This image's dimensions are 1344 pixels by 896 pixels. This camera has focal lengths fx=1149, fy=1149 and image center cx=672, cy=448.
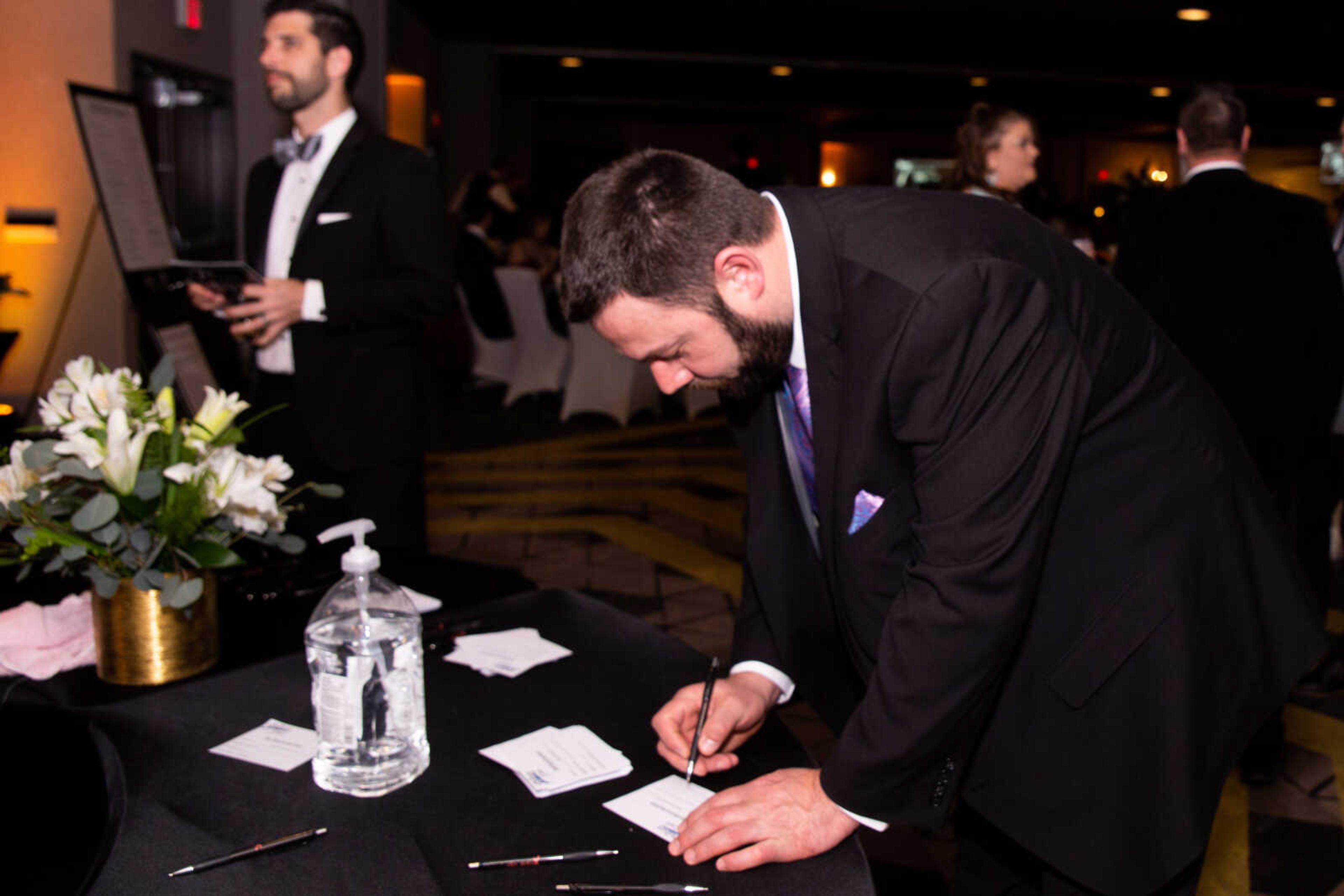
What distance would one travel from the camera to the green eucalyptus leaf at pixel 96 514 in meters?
1.37

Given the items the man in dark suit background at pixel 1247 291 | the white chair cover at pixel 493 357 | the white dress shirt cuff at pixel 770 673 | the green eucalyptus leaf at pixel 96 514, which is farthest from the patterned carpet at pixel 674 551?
the green eucalyptus leaf at pixel 96 514

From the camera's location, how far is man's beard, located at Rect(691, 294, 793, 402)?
125cm

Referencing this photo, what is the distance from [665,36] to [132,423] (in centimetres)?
1124

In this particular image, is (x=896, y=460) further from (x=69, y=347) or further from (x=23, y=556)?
(x=69, y=347)

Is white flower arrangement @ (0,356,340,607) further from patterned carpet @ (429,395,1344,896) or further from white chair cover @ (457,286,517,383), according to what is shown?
white chair cover @ (457,286,517,383)

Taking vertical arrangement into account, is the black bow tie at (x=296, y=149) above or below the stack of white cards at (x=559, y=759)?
above

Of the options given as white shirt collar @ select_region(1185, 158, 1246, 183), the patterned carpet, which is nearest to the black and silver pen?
the patterned carpet

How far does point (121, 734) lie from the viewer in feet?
4.46

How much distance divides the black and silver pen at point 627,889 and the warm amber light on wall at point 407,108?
9.00m

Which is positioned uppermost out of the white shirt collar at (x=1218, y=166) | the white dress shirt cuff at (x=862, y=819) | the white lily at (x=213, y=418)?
the white shirt collar at (x=1218, y=166)

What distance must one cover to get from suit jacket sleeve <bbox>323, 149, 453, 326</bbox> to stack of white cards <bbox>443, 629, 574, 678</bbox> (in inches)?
51.3

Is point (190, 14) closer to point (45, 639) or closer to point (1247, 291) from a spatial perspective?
point (45, 639)

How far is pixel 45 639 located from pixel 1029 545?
4.31 feet

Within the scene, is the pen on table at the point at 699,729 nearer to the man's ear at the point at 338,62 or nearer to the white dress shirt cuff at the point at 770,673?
the white dress shirt cuff at the point at 770,673
